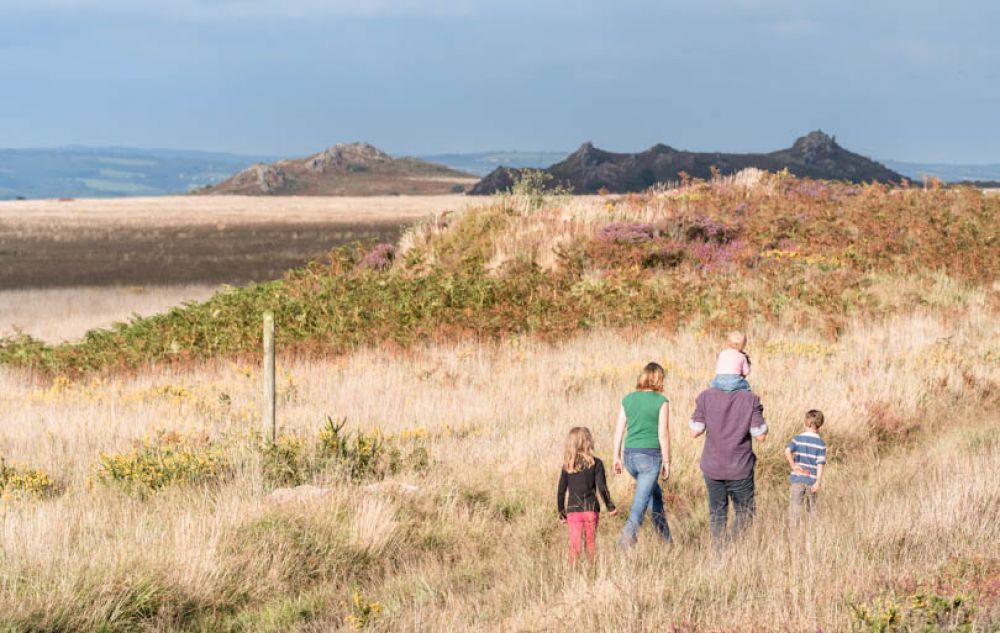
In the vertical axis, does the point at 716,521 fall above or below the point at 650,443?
below

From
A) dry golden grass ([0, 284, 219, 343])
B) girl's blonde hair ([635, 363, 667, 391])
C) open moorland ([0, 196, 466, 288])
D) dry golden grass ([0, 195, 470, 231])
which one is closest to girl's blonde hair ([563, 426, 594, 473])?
girl's blonde hair ([635, 363, 667, 391])

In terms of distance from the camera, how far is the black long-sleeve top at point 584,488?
729 cm

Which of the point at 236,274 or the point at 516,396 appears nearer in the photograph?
the point at 516,396

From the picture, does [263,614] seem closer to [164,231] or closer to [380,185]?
[164,231]

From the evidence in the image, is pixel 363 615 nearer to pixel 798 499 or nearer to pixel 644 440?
pixel 644 440

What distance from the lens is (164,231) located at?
6438cm

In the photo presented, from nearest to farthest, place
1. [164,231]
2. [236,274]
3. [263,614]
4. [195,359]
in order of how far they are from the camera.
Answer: [263,614] < [195,359] < [236,274] < [164,231]

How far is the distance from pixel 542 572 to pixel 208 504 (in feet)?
9.97

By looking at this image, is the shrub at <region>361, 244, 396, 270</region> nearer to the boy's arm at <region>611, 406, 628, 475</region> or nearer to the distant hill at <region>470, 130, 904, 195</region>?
the boy's arm at <region>611, 406, 628, 475</region>

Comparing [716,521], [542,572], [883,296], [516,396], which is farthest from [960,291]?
[542,572]

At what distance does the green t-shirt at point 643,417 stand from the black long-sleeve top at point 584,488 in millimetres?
539

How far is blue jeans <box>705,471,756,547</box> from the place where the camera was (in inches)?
307

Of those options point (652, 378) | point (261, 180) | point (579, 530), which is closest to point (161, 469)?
point (579, 530)

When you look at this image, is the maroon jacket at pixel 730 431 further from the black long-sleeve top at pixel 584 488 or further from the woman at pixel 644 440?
the black long-sleeve top at pixel 584 488
